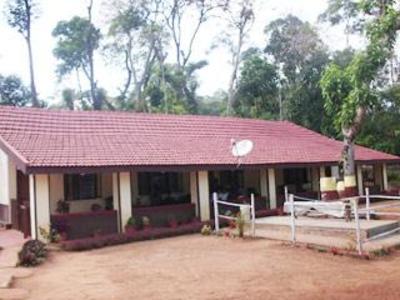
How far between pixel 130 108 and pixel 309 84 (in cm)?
1436

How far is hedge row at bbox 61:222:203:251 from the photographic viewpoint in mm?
12944

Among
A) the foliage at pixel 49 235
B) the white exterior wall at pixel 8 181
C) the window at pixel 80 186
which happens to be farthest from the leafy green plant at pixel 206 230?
the white exterior wall at pixel 8 181

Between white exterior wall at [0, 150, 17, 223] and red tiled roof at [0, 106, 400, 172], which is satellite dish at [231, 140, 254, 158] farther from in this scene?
white exterior wall at [0, 150, 17, 223]

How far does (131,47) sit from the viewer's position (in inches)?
1544

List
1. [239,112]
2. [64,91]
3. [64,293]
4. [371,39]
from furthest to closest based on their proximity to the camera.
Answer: [64,91], [239,112], [371,39], [64,293]

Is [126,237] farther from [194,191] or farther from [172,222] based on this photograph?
[194,191]

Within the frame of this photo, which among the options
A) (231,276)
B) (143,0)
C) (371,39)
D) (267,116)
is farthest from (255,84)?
(231,276)

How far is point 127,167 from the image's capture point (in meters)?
14.5

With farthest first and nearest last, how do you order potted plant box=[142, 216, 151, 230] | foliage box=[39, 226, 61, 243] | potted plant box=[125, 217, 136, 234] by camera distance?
potted plant box=[142, 216, 151, 230] → potted plant box=[125, 217, 136, 234] → foliage box=[39, 226, 61, 243]

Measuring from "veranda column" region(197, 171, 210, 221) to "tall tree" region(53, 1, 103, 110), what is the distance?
24.9 meters

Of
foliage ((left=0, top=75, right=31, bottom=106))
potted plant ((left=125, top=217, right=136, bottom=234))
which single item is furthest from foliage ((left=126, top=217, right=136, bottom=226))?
foliage ((left=0, top=75, right=31, bottom=106))

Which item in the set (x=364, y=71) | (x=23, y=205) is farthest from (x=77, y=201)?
(x=364, y=71)

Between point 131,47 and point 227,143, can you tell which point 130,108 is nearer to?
point 131,47

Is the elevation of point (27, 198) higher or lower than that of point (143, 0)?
lower
